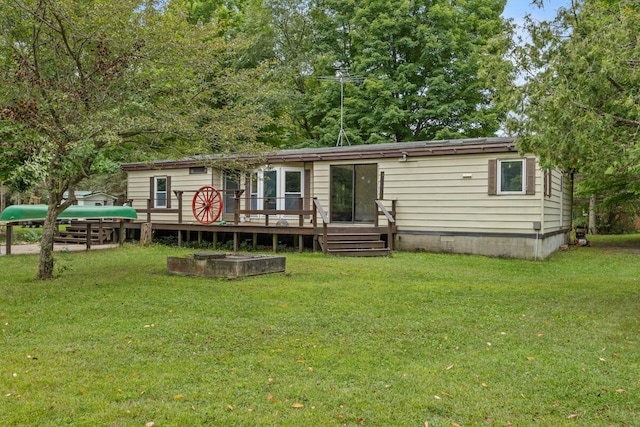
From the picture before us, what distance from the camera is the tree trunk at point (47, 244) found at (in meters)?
7.96

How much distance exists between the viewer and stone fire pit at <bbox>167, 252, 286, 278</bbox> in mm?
8289

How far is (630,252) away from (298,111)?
600 inches

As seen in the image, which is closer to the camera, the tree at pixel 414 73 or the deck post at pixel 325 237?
the deck post at pixel 325 237

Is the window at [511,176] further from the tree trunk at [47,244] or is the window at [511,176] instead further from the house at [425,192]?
the tree trunk at [47,244]

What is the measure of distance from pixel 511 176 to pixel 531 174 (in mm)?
492

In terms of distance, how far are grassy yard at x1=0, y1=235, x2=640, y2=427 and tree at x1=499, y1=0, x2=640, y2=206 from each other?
6.18 ft

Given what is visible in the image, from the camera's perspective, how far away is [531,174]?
11.5 metres

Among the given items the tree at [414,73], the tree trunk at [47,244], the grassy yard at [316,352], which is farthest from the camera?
the tree at [414,73]

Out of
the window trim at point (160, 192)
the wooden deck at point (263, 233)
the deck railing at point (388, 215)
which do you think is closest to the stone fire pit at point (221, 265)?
the wooden deck at point (263, 233)

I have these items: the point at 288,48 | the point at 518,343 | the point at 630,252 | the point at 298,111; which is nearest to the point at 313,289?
the point at 518,343

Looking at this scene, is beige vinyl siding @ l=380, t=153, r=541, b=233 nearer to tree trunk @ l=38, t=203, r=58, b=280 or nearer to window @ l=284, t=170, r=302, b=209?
window @ l=284, t=170, r=302, b=209

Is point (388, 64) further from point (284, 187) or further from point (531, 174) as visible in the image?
point (531, 174)

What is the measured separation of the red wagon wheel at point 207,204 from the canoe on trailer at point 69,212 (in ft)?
6.38

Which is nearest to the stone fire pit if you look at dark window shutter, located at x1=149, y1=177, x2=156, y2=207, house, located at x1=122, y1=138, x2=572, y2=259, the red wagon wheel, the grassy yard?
the grassy yard
